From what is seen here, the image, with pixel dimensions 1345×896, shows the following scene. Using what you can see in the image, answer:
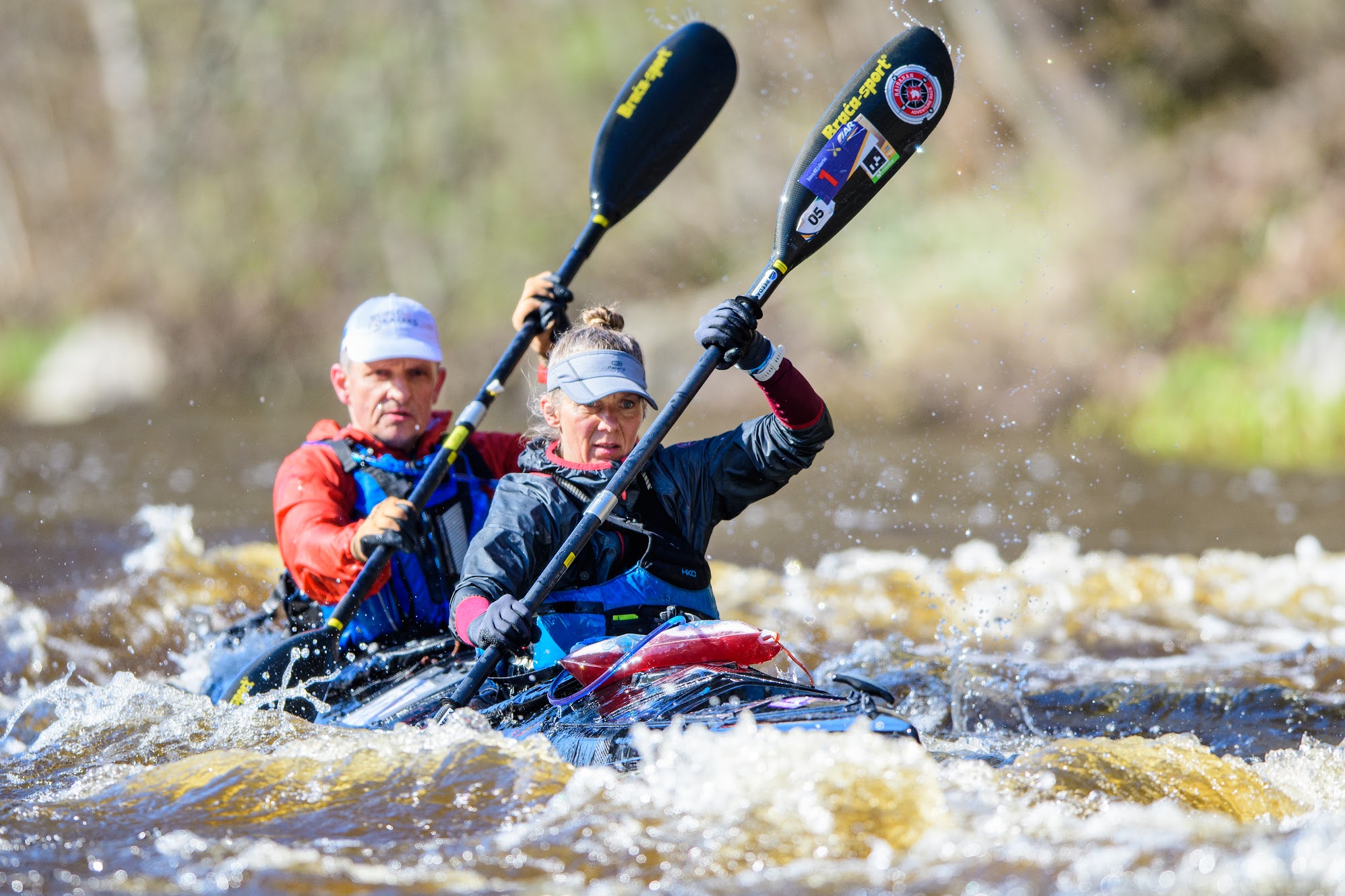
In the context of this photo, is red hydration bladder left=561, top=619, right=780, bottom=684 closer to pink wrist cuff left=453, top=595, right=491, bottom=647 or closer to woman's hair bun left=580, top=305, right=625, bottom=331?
pink wrist cuff left=453, top=595, right=491, bottom=647

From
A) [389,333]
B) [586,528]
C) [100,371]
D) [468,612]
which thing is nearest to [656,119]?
[389,333]

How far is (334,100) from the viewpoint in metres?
17.5

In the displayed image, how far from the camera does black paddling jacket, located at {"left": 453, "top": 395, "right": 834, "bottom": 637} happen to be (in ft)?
11.6

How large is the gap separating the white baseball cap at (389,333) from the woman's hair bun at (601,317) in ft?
2.04

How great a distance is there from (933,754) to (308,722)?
1.78m

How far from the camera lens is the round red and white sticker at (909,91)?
4.20 metres

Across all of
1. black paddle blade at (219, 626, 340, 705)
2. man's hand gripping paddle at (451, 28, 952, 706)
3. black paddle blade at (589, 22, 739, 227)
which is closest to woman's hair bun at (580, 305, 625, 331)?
man's hand gripping paddle at (451, 28, 952, 706)

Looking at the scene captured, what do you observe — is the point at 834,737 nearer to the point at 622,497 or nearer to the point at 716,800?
the point at 716,800

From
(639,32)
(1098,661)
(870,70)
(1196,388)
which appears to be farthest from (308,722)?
(639,32)

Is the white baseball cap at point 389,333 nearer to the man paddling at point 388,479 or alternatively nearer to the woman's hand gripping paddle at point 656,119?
the man paddling at point 388,479

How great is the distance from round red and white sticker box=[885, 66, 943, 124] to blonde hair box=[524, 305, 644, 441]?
114 cm

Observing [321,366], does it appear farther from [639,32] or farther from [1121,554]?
[1121,554]

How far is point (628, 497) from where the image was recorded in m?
3.67

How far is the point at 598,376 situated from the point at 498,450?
48.9 inches
